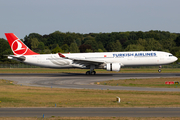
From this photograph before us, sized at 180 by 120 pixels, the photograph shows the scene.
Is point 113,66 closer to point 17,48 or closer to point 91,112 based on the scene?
point 17,48

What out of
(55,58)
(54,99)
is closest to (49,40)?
(55,58)

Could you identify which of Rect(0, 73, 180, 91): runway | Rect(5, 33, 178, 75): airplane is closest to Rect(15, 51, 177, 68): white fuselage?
Rect(5, 33, 178, 75): airplane

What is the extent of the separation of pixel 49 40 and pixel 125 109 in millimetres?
178739

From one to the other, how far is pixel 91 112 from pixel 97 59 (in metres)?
32.3

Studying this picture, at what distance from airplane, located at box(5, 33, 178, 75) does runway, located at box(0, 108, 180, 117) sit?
28618 millimetres

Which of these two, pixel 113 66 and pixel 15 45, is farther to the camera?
pixel 15 45

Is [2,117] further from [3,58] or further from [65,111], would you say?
[3,58]

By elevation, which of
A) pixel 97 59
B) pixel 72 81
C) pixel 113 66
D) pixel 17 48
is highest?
pixel 17 48

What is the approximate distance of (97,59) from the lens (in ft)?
159

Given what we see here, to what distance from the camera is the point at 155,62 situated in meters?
47.9

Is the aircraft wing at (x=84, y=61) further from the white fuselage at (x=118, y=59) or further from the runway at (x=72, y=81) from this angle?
the runway at (x=72, y=81)

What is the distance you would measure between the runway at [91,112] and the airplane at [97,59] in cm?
2862

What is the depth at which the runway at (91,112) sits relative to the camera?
51.1ft

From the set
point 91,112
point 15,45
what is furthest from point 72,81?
point 91,112
